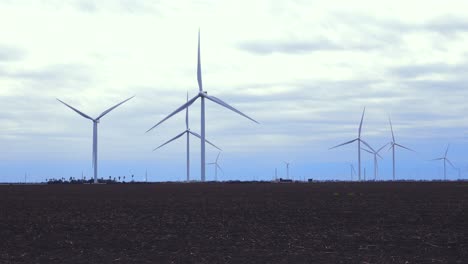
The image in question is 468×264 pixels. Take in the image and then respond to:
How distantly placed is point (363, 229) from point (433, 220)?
6.41 metres

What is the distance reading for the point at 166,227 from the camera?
34.2 m

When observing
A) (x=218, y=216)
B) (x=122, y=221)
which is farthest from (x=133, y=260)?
(x=218, y=216)

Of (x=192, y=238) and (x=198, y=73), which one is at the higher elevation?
(x=198, y=73)

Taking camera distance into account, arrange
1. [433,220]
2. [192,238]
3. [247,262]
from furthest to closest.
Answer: [433,220] < [192,238] < [247,262]

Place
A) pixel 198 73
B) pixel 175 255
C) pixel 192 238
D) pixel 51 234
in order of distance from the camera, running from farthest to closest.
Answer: pixel 198 73, pixel 51 234, pixel 192 238, pixel 175 255

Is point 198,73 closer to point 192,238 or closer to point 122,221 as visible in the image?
point 122,221

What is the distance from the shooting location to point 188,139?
553 ft

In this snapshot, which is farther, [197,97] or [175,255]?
[197,97]

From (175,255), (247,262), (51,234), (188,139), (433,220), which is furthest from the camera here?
(188,139)

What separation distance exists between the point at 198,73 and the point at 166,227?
318 feet

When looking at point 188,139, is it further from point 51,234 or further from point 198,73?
point 51,234

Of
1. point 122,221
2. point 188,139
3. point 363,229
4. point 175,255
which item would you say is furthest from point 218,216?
point 188,139

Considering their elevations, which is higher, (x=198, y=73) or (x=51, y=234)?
(x=198, y=73)

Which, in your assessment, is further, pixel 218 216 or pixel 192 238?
pixel 218 216
